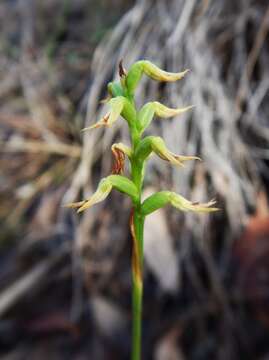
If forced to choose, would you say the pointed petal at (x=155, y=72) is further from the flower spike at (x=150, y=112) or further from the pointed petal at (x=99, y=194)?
the pointed petal at (x=99, y=194)

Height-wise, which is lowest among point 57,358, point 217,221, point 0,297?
point 57,358

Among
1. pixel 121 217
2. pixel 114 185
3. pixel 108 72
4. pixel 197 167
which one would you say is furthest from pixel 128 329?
pixel 114 185

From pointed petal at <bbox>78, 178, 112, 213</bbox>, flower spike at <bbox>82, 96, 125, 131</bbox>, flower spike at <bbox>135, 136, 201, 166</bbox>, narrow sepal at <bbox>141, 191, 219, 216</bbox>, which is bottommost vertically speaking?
narrow sepal at <bbox>141, 191, 219, 216</bbox>

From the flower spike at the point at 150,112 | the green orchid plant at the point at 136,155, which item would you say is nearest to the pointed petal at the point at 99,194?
the green orchid plant at the point at 136,155

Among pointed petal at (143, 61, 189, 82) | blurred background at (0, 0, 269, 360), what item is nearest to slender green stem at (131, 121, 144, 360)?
pointed petal at (143, 61, 189, 82)

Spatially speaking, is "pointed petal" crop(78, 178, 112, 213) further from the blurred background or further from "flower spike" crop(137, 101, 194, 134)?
the blurred background

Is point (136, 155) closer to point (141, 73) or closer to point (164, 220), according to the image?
point (141, 73)

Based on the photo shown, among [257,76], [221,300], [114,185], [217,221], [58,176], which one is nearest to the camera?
[114,185]

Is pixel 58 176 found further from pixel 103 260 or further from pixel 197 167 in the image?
pixel 197 167
